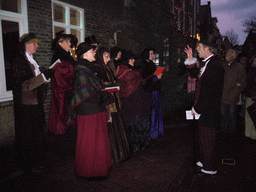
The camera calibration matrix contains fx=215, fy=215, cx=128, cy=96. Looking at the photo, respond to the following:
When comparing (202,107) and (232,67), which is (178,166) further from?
(232,67)

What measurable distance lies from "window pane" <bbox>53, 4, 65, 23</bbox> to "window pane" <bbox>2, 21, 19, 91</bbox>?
1426 millimetres

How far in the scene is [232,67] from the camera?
19.0 ft

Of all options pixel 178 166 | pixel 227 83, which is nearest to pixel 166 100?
pixel 227 83

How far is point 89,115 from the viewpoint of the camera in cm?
304

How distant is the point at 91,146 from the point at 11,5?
4390 mm

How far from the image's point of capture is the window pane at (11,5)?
512 cm

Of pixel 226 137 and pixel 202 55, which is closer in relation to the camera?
pixel 202 55

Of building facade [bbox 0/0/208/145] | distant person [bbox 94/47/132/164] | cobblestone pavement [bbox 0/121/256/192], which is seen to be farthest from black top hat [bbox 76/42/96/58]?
cobblestone pavement [bbox 0/121/256/192]

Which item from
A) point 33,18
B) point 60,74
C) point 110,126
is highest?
point 33,18

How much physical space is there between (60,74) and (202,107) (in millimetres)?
2538

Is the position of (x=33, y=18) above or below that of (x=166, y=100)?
above

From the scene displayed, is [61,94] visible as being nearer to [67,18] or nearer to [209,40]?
[209,40]

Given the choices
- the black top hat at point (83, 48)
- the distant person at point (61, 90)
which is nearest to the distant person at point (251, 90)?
the black top hat at point (83, 48)

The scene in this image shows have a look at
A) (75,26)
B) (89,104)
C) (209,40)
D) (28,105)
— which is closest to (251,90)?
(209,40)
